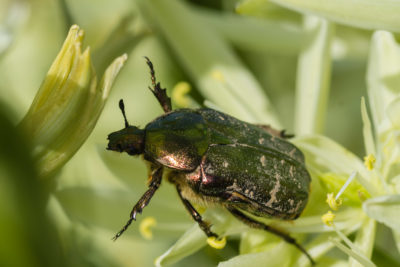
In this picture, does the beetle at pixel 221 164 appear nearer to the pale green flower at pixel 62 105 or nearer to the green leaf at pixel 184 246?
the green leaf at pixel 184 246

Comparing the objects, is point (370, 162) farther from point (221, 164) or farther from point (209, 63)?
point (209, 63)

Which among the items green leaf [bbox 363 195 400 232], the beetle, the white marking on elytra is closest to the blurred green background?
the beetle

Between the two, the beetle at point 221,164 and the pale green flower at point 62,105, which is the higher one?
the pale green flower at point 62,105

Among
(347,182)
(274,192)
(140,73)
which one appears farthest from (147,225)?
(140,73)

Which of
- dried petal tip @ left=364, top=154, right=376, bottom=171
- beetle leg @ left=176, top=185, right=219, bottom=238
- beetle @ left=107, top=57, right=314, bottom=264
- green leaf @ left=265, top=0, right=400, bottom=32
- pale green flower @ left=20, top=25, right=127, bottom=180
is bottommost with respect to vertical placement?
dried petal tip @ left=364, top=154, right=376, bottom=171

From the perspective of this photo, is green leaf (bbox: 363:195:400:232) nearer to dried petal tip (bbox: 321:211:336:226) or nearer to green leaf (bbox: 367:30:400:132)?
dried petal tip (bbox: 321:211:336:226)

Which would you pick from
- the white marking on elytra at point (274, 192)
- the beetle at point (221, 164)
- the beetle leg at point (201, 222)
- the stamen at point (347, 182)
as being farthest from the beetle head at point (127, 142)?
the stamen at point (347, 182)
